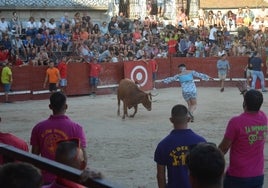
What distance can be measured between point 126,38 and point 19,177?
79.4 feet

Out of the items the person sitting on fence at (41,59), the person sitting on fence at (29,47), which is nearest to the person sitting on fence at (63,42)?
the person sitting on fence at (29,47)

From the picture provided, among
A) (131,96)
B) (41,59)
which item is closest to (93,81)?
(41,59)

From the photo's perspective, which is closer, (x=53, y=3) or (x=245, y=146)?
(x=245, y=146)

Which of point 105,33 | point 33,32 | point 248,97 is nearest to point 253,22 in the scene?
point 105,33

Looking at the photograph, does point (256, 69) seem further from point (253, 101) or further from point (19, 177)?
point (19, 177)

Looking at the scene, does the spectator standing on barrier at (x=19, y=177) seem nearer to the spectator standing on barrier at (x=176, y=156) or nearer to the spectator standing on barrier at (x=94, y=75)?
the spectator standing on barrier at (x=176, y=156)

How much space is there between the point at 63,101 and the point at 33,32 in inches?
740

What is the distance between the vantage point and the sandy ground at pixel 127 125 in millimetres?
8688

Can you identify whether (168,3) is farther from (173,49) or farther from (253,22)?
(173,49)

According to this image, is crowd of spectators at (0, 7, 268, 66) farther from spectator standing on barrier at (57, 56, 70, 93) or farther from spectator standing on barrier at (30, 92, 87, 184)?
spectator standing on barrier at (30, 92, 87, 184)

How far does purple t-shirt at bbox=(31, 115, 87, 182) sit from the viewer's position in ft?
15.5

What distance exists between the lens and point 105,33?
25.8 meters

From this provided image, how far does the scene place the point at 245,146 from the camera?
15.6 feet

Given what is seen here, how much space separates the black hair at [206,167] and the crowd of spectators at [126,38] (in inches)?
727
